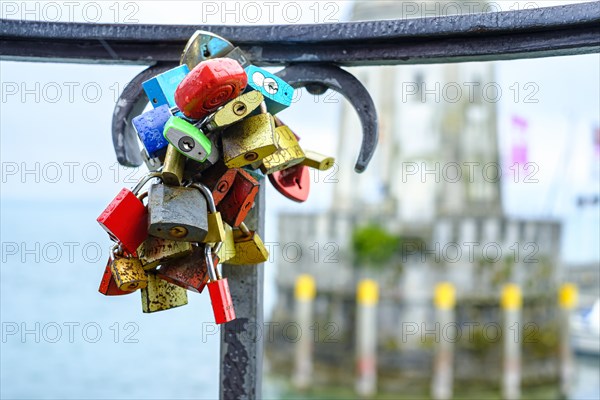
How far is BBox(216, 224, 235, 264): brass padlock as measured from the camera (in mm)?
1006

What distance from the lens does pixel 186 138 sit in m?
0.88

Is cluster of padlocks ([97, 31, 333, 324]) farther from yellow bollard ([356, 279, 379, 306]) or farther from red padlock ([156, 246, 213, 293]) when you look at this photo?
yellow bollard ([356, 279, 379, 306])

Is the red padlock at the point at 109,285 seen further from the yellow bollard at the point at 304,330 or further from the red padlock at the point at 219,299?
the yellow bollard at the point at 304,330

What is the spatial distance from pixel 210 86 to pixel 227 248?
24 centimetres

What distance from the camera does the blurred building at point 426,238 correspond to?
19953mm

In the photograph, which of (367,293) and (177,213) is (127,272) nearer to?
(177,213)

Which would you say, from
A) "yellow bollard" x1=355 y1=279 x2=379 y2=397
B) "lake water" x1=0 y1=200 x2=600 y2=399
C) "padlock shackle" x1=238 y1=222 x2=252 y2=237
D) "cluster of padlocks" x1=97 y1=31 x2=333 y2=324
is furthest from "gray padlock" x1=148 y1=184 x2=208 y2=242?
"yellow bollard" x1=355 y1=279 x2=379 y2=397

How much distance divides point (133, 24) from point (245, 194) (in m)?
0.29

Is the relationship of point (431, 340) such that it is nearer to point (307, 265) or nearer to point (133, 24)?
point (307, 265)

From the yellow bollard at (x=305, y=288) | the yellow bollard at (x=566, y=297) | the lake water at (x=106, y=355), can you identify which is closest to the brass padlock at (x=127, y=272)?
the lake water at (x=106, y=355)

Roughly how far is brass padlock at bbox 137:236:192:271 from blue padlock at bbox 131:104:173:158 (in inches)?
4.4

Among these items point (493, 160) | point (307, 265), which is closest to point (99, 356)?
point (307, 265)

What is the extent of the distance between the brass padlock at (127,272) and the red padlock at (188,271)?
0.03m

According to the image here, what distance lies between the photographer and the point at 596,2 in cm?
92
